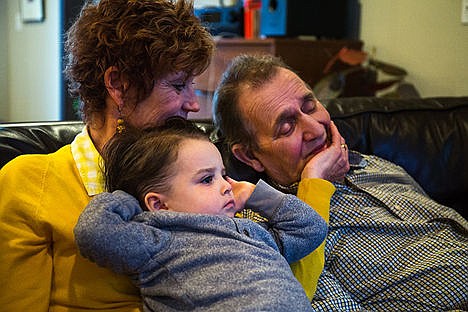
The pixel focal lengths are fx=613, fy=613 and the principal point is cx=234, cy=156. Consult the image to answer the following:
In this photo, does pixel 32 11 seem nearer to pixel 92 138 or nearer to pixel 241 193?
pixel 92 138

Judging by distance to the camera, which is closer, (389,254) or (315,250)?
(315,250)

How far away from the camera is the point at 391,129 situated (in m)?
2.12

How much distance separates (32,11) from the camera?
5.27m

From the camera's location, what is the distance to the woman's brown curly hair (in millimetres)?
1315

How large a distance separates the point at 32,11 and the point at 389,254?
14.8ft

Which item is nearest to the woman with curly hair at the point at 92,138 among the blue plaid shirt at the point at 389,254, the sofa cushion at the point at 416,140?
the blue plaid shirt at the point at 389,254

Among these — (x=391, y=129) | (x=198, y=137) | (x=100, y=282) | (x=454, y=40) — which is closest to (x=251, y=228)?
(x=198, y=137)

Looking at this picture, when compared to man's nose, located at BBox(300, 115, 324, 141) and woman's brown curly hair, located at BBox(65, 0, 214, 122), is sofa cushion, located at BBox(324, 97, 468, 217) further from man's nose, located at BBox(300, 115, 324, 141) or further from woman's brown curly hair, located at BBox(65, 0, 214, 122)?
woman's brown curly hair, located at BBox(65, 0, 214, 122)

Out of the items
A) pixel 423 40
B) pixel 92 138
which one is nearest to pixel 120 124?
pixel 92 138

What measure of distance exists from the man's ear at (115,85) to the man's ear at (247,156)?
50cm

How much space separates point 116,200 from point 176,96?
12.6 inches

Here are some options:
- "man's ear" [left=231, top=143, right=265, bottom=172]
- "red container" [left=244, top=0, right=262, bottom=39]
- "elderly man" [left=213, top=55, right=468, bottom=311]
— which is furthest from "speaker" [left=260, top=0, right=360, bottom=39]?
"man's ear" [left=231, top=143, right=265, bottom=172]

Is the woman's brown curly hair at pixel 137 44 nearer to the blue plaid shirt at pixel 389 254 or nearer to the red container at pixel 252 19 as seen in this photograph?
the blue plaid shirt at pixel 389 254

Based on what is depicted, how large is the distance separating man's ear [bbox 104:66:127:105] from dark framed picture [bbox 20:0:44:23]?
162 inches
